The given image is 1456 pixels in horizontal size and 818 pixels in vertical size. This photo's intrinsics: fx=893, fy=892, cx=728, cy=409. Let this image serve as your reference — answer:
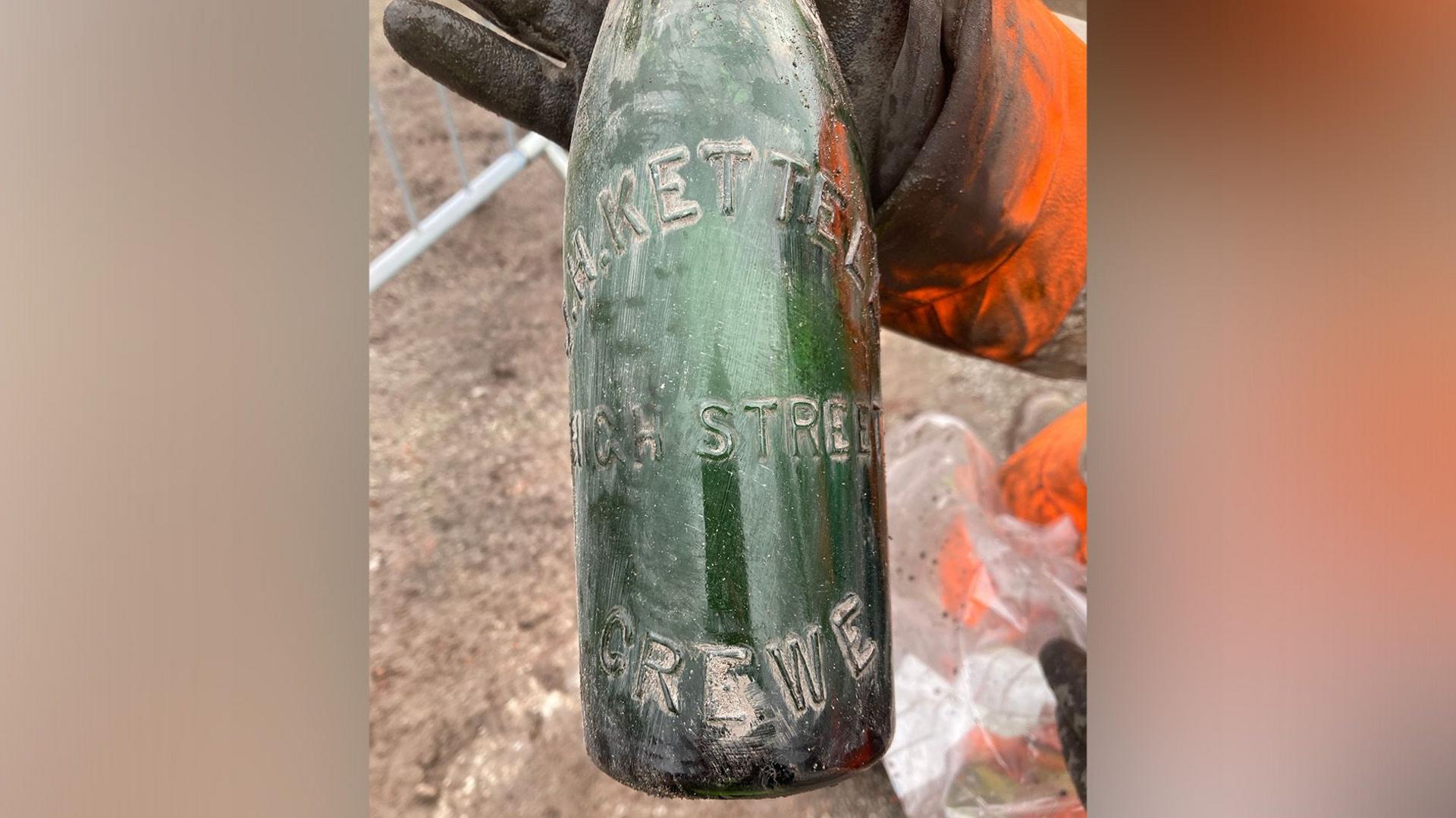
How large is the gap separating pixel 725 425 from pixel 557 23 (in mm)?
336

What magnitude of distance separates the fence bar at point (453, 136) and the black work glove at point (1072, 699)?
995mm

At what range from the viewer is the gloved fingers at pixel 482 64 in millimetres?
569

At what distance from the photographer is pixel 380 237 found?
1.20 metres

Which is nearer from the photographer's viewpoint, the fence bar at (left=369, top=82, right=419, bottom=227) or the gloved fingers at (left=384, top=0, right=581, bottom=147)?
the gloved fingers at (left=384, top=0, right=581, bottom=147)

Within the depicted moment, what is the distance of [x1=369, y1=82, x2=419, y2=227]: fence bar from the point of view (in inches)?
44.9

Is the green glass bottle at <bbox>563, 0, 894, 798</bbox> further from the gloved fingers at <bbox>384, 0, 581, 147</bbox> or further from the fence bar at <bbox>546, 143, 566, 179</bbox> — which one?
the fence bar at <bbox>546, 143, 566, 179</bbox>

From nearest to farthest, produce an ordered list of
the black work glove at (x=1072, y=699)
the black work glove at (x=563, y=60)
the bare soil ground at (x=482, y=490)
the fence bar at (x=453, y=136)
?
the black work glove at (x=563, y=60)
the black work glove at (x=1072, y=699)
the bare soil ground at (x=482, y=490)
the fence bar at (x=453, y=136)

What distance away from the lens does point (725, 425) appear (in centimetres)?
37

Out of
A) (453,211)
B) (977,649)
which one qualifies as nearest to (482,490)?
(453,211)

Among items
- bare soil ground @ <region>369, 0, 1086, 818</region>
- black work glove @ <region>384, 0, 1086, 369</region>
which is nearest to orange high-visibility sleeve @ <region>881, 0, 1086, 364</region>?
black work glove @ <region>384, 0, 1086, 369</region>

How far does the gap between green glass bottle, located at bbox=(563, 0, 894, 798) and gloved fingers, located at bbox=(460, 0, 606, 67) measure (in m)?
0.17

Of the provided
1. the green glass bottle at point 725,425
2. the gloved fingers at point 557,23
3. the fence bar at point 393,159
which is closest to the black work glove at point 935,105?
the gloved fingers at point 557,23

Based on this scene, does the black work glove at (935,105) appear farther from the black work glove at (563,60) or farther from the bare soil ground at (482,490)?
the bare soil ground at (482,490)
